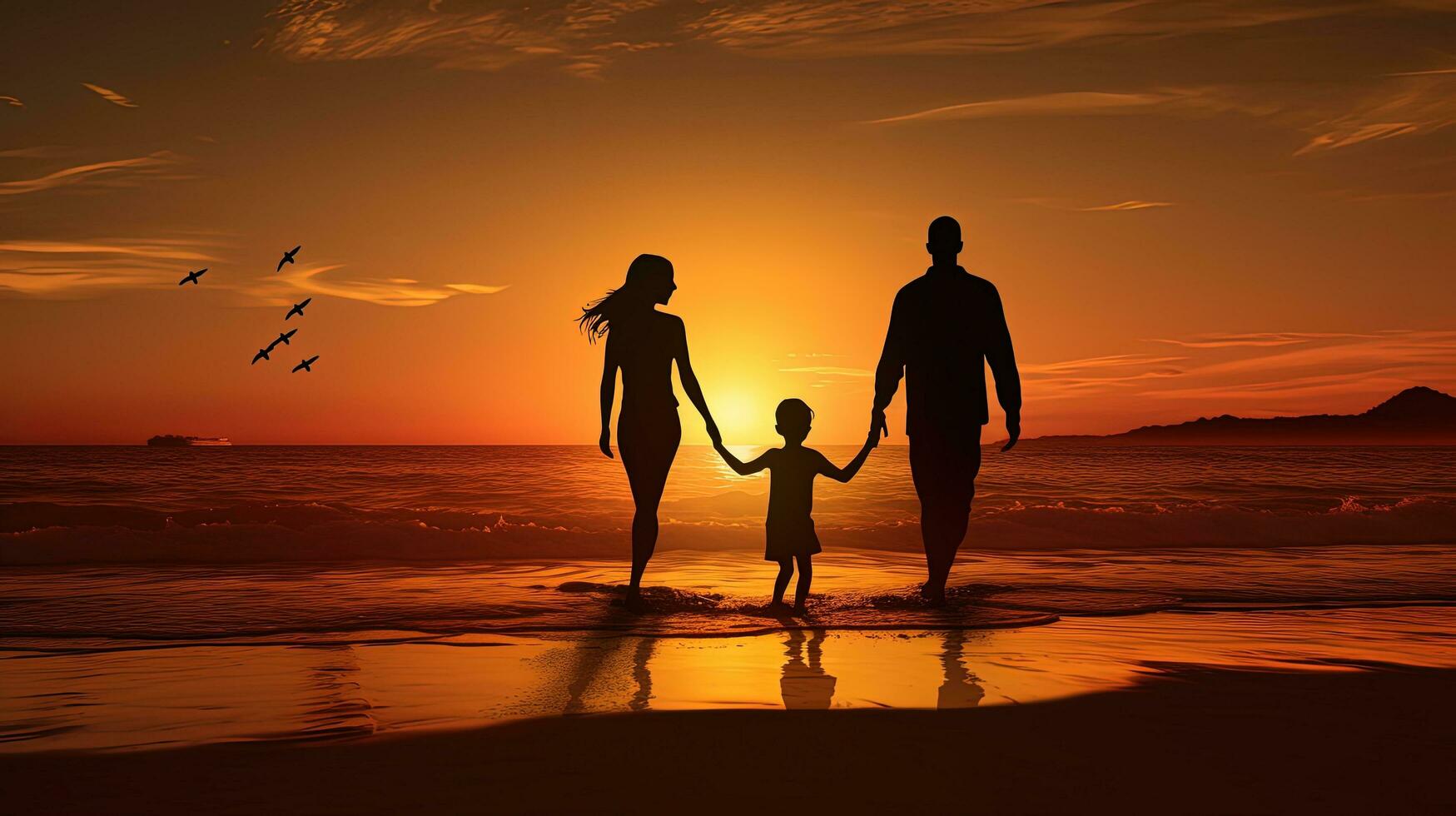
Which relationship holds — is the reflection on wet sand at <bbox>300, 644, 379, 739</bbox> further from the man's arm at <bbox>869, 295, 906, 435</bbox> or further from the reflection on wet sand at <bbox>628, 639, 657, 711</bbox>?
the man's arm at <bbox>869, 295, 906, 435</bbox>

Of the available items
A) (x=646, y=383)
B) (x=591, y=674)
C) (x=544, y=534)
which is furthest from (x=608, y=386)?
(x=544, y=534)

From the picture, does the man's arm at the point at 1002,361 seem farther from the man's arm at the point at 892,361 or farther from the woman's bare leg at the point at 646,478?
the woman's bare leg at the point at 646,478

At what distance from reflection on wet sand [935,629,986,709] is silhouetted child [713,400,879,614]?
1929 millimetres

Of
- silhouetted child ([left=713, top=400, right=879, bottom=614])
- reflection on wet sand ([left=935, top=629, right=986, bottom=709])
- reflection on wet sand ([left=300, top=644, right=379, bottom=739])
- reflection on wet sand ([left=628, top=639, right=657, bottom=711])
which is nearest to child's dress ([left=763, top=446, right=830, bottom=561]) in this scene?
silhouetted child ([left=713, top=400, right=879, bottom=614])

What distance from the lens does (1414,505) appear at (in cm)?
2120

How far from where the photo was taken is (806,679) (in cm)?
552

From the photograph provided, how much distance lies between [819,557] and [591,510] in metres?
11.9

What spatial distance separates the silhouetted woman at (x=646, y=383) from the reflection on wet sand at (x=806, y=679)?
2.36 metres

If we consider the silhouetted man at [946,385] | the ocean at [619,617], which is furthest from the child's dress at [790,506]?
the silhouetted man at [946,385]

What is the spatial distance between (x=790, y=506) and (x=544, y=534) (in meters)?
7.99

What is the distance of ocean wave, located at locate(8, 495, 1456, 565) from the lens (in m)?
14.4

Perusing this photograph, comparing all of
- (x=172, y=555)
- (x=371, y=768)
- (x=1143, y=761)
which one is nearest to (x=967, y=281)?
(x=1143, y=761)

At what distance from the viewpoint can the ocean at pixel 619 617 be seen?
5.13 metres

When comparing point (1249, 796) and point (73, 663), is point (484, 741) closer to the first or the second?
point (1249, 796)
